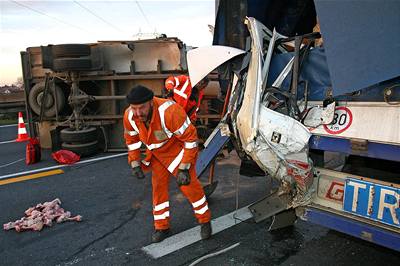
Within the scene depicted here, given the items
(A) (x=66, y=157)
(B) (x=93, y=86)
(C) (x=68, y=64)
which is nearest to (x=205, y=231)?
(A) (x=66, y=157)

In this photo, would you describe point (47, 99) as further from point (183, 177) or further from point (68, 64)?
point (183, 177)

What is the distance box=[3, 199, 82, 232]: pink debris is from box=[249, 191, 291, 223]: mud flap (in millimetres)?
1982

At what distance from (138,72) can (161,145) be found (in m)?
4.02

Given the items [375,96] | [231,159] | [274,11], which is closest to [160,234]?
[375,96]

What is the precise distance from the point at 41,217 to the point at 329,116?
123 inches

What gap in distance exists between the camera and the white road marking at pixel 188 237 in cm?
319

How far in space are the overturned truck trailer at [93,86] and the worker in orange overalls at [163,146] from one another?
120 inches

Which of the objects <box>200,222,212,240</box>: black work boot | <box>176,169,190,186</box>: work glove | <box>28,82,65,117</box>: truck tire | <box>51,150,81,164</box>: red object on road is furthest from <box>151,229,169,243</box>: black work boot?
<box>28,82,65,117</box>: truck tire

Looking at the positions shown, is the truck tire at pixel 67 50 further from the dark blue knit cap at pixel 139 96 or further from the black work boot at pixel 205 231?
the black work boot at pixel 205 231

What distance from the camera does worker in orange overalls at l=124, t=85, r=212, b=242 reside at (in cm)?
316

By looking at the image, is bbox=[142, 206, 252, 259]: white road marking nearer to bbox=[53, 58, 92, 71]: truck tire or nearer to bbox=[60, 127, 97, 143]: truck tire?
bbox=[60, 127, 97, 143]: truck tire

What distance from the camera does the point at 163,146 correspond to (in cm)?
333

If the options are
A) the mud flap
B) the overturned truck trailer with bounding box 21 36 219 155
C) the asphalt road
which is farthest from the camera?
the overturned truck trailer with bounding box 21 36 219 155

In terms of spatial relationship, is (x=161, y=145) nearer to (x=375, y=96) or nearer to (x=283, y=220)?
(x=283, y=220)
